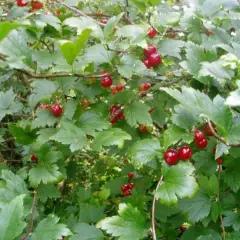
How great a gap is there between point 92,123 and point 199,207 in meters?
0.61

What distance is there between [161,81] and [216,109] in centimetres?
68

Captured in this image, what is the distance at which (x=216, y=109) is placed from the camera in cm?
132

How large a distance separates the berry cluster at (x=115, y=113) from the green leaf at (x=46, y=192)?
45 cm

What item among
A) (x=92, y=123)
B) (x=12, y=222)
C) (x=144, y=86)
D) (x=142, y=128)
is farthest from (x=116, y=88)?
(x=12, y=222)

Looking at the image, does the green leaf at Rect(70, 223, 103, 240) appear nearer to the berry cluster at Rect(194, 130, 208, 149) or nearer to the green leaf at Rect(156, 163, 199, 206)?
the green leaf at Rect(156, 163, 199, 206)

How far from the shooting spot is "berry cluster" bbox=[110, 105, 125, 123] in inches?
74.6

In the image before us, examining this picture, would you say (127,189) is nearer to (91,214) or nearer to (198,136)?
(91,214)

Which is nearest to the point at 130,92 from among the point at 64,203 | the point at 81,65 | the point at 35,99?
the point at 81,65

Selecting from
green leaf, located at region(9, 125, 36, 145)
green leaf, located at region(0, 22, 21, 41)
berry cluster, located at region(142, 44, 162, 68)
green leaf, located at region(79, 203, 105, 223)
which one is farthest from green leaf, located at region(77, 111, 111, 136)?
green leaf, located at region(0, 22, 21, 41)

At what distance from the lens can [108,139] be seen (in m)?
1.55

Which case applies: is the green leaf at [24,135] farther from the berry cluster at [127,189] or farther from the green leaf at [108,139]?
the berry cluster at [127,189]

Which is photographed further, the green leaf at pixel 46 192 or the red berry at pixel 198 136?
the green leaf at pixel 46 192

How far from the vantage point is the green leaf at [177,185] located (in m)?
1.35

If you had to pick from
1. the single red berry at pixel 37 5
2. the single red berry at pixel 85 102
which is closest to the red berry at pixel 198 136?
the single red berry at pixel 85 102
